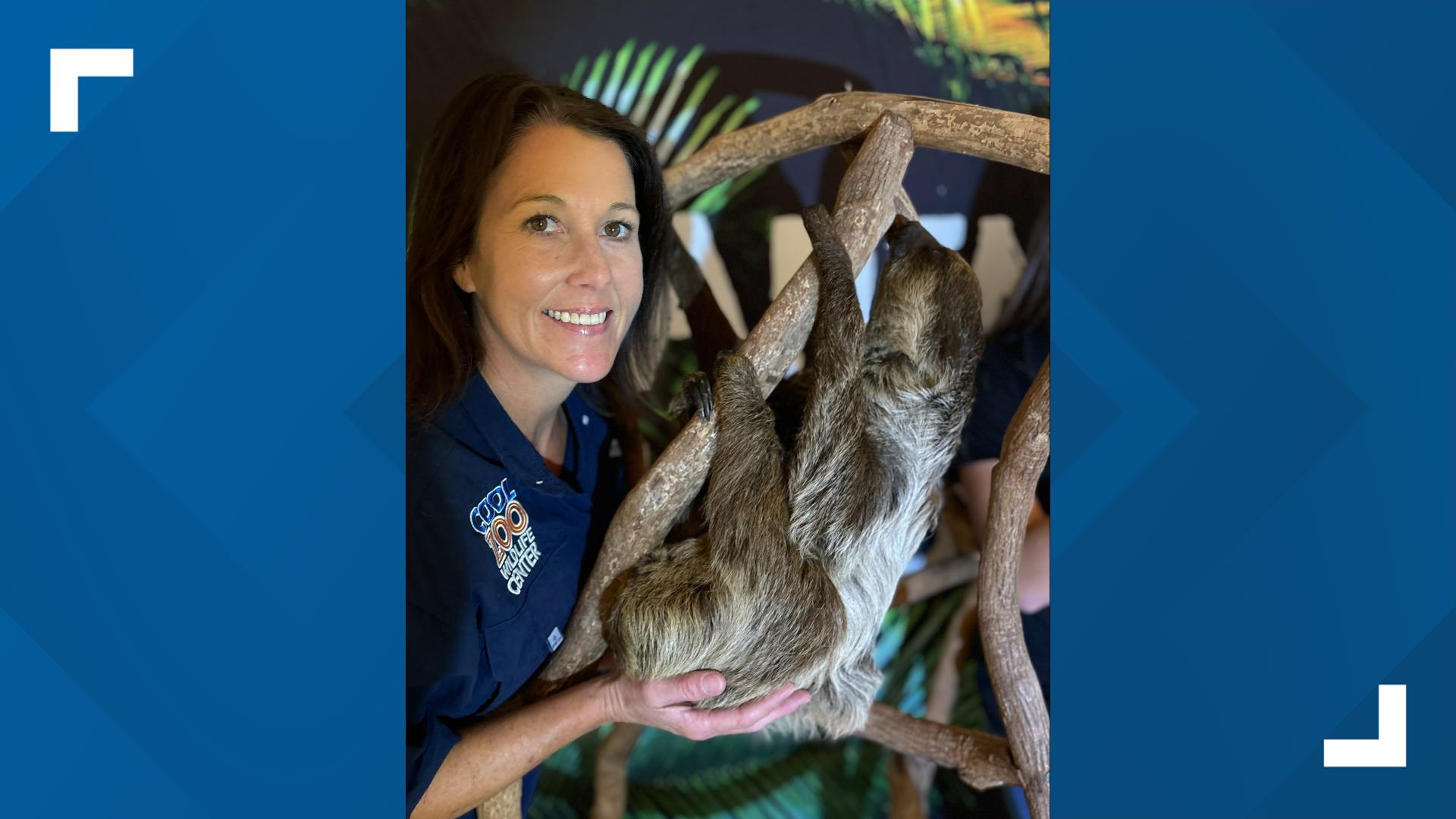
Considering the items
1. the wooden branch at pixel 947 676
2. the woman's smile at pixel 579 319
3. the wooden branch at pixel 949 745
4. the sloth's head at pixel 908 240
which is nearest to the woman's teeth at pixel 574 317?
the woman's smile at pixel 579 319

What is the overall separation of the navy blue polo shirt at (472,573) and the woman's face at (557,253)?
0.16 m

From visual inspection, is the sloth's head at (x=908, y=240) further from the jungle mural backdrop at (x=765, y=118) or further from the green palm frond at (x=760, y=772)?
the green palm frond at (x=760, y=772)

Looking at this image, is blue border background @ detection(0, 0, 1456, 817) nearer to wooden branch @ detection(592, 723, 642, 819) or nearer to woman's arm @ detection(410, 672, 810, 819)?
woman's arm @ detection(410, 672, 810, 819)

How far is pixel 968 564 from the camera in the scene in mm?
2018

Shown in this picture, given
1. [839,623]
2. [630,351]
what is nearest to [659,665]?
[839,623]

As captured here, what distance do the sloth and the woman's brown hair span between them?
0.39 m
